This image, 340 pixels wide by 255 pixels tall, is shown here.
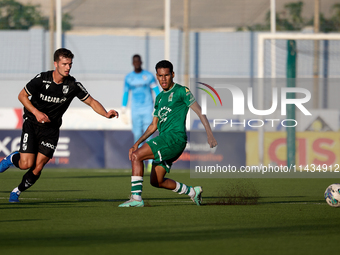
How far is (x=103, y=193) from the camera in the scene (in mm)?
9812

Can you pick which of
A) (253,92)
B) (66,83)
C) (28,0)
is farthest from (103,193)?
(28,0)

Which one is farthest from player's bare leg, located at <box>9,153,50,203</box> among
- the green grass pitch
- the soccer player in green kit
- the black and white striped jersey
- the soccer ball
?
the soccer ball

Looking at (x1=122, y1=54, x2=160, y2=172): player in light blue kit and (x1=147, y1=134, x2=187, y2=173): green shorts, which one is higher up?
(x1=122, y1=54, x2=160, y2=172): player in light blue kit

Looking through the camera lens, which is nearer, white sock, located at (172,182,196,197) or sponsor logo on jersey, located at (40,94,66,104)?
white sock, located at (172,182,196,197)

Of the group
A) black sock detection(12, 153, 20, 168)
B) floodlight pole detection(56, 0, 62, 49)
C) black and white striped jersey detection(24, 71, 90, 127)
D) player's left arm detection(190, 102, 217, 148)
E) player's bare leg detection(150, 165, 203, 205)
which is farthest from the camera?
floodlight pole detection(56, 0, 62, 49)

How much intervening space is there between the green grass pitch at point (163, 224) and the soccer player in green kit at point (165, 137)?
0.32 m

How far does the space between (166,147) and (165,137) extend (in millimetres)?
132

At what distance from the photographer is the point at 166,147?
7551 mm

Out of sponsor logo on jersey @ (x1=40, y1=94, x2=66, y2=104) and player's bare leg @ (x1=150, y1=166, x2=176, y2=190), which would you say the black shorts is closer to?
sponsor logo on jersey @ (x1=40, y1=94, x2=66, y2=104)

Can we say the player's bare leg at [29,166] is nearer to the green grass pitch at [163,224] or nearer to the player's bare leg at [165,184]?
the green grass pitch at [163,224]

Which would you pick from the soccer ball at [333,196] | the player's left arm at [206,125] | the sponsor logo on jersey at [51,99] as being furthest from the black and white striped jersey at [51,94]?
the soccer ball at [333,196]

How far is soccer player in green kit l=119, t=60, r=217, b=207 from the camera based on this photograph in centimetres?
756

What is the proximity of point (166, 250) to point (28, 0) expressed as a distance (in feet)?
64.8

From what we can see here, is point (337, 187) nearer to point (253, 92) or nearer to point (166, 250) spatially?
point (166, 250)
